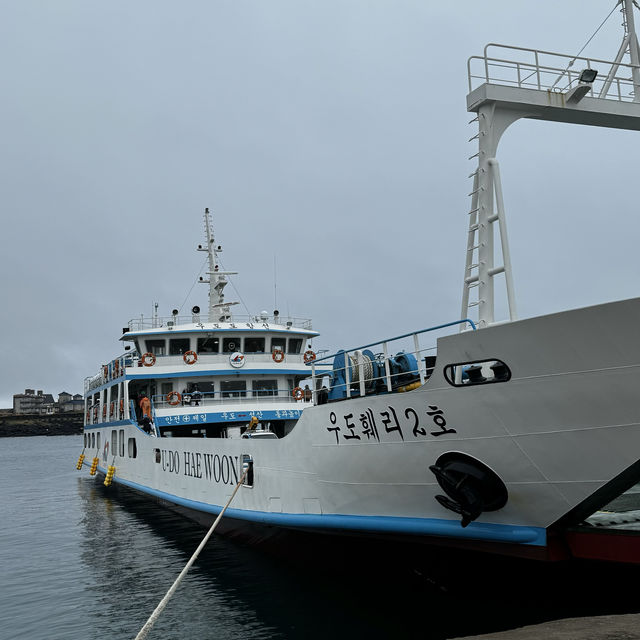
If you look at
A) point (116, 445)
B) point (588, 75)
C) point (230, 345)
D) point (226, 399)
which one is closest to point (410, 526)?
point (588, 75)

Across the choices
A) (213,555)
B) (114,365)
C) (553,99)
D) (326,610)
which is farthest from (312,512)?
(114,365)

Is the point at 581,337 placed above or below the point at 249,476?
above

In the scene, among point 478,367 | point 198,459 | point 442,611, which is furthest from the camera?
point 198,459

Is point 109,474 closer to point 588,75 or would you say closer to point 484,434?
point 484,434

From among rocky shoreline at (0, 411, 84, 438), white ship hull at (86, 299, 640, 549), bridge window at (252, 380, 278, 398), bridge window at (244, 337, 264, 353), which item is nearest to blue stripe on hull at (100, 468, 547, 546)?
white ship hull at (86, 299, 640, 549)

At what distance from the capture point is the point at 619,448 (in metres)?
6.78

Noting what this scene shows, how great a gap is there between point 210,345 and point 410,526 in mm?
11583

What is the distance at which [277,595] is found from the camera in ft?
33.4

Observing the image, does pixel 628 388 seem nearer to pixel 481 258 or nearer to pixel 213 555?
pixel 481 258

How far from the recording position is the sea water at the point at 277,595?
343 inches

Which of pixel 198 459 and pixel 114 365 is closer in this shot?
pixel 198 459

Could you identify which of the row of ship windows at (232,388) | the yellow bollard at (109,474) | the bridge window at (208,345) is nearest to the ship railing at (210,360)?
the bridge window at (208,345)

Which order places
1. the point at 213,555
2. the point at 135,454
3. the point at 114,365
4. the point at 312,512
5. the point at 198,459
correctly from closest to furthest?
1. the point at 312,512
2. the point at 213,555
3. the point at 198,459
4. the point at 135,454
5. the point at 114,365

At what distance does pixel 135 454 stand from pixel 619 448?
53.1 feet
